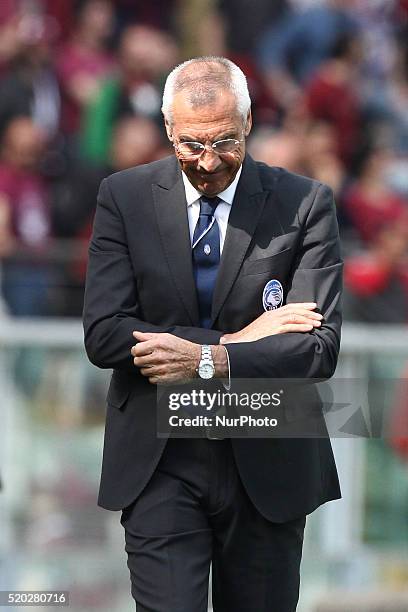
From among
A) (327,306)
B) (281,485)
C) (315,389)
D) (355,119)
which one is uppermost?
(355,119)

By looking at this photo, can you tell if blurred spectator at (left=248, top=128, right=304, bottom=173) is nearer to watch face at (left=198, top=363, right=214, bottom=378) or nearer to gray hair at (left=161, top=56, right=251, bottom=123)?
gray hair at (left=161, top=56, right=251, bottom=123)

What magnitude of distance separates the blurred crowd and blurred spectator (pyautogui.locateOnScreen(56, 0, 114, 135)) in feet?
0.04

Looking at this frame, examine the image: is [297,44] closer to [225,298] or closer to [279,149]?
[279,149]

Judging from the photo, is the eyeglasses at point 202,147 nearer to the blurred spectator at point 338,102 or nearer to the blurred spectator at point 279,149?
the blurred spectator at point 279,149

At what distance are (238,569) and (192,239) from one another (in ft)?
3.37

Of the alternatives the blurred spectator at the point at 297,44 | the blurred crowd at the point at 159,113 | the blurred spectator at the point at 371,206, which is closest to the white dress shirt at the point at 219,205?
the blurred crowd at the point at 159,113

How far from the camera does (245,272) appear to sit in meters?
3.97

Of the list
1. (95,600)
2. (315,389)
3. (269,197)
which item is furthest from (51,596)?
(269,197)

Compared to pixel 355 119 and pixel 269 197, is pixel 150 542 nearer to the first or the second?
pixel 269 197

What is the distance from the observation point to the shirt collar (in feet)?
13.3

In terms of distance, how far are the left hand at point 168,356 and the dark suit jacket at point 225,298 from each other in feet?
0.17

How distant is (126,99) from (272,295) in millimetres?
4924

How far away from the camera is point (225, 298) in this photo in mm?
3961

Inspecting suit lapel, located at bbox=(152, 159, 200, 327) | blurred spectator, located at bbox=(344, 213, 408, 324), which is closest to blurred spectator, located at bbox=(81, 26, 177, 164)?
blurred spectator, located at bbox=(344, 213, 408, 324)
